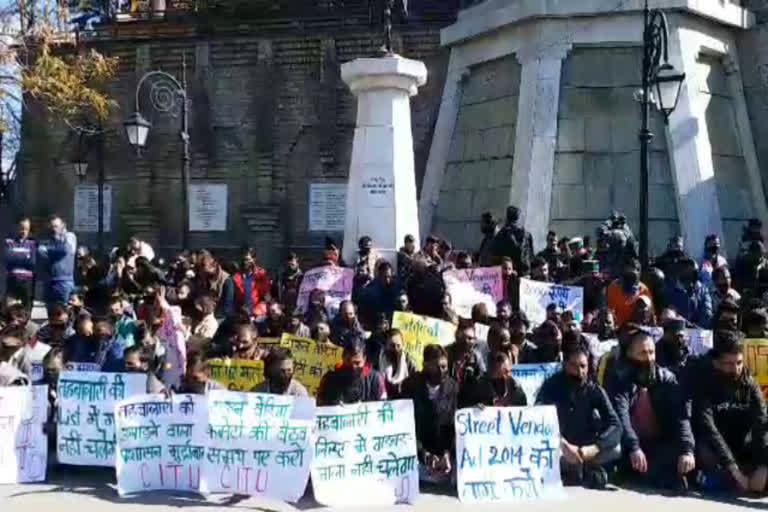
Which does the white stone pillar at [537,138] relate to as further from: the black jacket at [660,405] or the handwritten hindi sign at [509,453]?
the handwritten hindi sign at [509,453]

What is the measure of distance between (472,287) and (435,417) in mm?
4487

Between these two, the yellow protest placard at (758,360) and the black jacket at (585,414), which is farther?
the yellow protest placard at (758,360)

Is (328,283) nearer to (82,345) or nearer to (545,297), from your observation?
(545,297)

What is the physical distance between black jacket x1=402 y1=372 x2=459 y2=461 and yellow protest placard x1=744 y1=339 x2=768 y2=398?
101 inches

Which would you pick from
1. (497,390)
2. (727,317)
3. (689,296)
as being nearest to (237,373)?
(497,390)

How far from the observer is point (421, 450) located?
7754mm

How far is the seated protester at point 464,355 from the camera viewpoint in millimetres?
8312

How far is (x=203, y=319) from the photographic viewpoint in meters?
10.2

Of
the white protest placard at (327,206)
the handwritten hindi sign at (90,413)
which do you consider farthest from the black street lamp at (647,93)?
the white protest placard at (327,206)

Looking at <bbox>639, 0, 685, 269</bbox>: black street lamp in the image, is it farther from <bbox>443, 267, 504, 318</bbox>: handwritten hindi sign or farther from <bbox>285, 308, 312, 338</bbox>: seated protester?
<bbox>285, 308, 312, 338</bbox>: seated protester

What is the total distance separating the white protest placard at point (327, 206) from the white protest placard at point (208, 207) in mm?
2559

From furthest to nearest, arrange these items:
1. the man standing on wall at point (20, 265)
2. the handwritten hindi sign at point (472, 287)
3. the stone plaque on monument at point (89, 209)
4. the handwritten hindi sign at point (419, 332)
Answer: the stone plaque on monument at point (89, 209) < the man standing on wall at point (20, 265) < the handwritten hindi sign at point (472, 287) < the handwritten hindi sign at point (419, 332)

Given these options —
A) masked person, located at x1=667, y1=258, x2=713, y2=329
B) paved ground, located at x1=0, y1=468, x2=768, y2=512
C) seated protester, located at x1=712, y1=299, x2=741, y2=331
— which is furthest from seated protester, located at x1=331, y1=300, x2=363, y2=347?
masked person, located at x1=667, y1=258, x2=713, y2=329

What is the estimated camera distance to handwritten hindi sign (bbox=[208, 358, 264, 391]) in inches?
327
